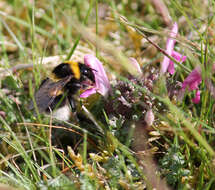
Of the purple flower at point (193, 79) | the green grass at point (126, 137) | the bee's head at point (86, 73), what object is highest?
the purple flower at point (193, 79)

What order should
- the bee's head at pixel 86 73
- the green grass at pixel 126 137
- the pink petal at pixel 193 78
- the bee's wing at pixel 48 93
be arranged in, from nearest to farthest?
the green grass at pixel 126 137, the pink petal at pixel 193 78, the bee's wing at pixel 48 93, the bee's head at pixel 86 73

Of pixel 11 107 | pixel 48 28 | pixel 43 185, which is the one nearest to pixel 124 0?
pixel 48 28

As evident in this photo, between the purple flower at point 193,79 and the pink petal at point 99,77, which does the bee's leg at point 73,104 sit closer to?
the pink petal at point 99,77

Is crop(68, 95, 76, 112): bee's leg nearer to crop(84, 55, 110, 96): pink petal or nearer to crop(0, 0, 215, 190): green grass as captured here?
crop(0, 0, 215, 190): green grass

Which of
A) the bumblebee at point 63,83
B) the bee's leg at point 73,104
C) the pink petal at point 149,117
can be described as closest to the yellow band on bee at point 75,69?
the bumblebee at point 63,83

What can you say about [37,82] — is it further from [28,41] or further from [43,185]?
[28,41]

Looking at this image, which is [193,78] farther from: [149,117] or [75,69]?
[75,69]

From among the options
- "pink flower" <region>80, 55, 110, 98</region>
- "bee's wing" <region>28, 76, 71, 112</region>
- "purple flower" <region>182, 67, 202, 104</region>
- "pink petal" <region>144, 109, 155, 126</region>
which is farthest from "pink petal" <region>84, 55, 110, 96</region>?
"purple flower" <region>182, 67, 202, 104</region>
